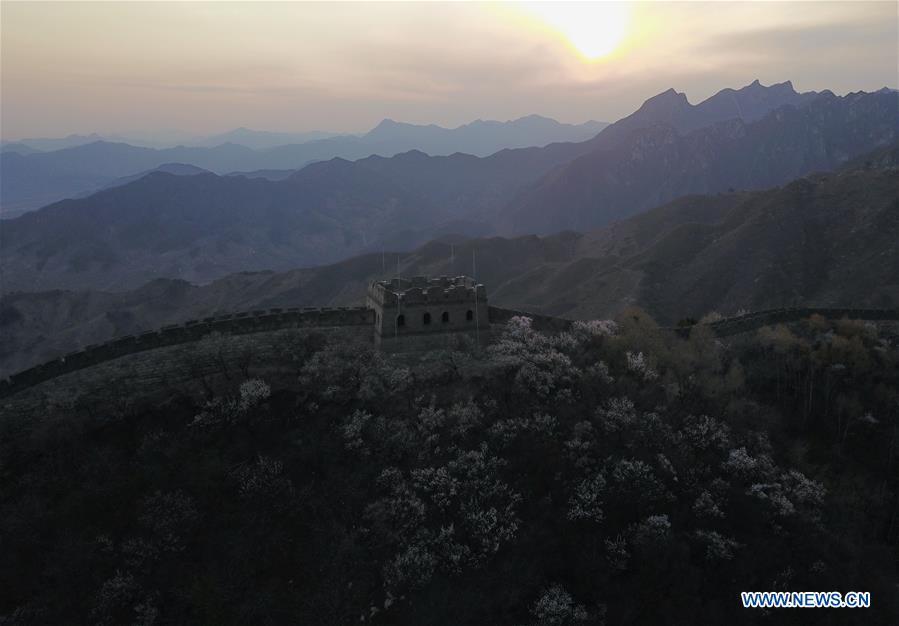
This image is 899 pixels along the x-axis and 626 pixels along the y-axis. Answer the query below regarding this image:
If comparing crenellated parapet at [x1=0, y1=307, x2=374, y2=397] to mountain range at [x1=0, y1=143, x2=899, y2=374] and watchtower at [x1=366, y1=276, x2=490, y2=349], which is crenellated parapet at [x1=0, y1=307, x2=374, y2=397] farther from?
mountain range at [x1=0, y1=143, x2=899, y2=374]

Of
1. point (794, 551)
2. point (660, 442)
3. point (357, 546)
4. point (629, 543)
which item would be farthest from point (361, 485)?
point (794, 551)

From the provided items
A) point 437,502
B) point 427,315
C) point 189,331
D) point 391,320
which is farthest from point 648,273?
point 437,502

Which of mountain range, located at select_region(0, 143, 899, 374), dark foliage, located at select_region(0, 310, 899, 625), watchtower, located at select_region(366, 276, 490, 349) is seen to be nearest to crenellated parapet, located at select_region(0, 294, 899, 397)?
watchtower, located at select_region(366, 276, 490, 349)

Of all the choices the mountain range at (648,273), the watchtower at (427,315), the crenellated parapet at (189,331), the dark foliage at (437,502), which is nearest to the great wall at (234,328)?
the crenellated parapet at (189,331)

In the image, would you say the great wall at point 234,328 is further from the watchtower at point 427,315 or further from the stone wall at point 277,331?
the watchtower at point 427,315

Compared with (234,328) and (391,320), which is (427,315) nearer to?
(391,320)
